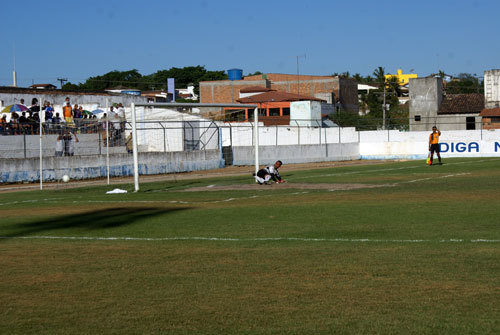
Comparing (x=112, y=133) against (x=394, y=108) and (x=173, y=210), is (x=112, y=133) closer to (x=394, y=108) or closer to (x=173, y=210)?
(x=173, y=210)

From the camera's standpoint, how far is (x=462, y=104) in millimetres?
81188

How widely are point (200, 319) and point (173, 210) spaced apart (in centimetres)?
1137

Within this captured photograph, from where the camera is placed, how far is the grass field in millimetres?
6766

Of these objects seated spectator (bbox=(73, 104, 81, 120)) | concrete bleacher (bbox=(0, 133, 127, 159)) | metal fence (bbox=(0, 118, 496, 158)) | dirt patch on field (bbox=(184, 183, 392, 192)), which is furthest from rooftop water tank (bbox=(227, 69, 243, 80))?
dirt patch on field (bbox=(184, 183, 392, 192))

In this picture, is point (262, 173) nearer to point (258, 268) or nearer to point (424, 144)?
point (258, 268)

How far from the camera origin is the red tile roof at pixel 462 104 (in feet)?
261

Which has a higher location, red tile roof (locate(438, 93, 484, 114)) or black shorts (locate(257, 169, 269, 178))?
red tile roof (locate(438, 93, 484, 114))

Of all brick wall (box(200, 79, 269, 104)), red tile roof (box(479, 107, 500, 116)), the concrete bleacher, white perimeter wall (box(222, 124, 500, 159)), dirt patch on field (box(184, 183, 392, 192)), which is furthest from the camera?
brick wall (box(200, 79, 269, 104))

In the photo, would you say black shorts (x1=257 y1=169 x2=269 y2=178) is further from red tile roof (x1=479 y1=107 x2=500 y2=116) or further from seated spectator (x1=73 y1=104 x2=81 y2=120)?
red tile roof (x1=479 y1=107 x2=500 y2=116)

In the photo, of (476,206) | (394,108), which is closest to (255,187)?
(476,206)

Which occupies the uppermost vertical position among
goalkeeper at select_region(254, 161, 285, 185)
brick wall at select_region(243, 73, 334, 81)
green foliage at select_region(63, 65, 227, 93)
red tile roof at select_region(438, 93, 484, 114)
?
green foliage at select_region(63, 65, 227, 93)

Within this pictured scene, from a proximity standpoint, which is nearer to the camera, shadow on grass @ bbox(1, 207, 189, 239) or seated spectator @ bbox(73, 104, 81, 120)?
shadow on grass @ bbox(1, 207, 189, 239)

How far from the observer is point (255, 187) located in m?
25.1

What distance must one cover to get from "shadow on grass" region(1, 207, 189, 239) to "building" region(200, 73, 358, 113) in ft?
269
